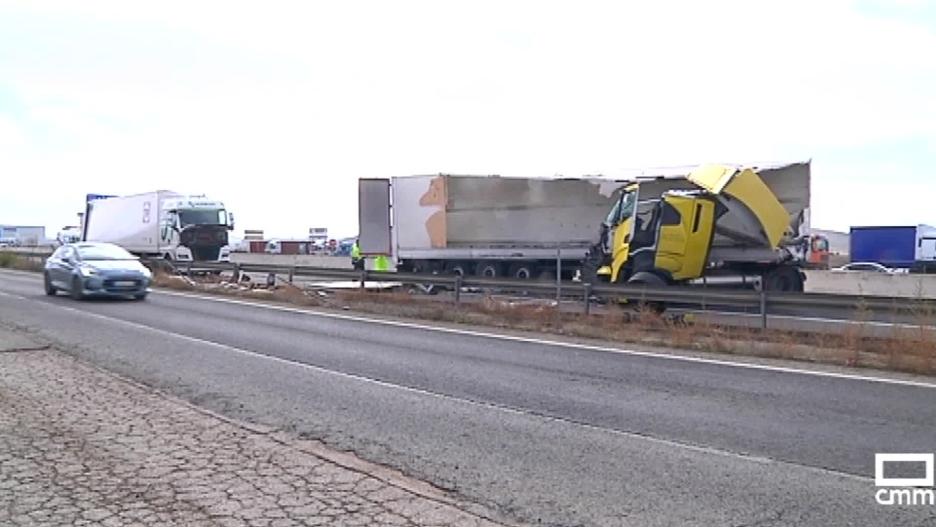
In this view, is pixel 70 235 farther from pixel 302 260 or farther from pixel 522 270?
pixel 522 270

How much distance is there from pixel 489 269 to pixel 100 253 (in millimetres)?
11625

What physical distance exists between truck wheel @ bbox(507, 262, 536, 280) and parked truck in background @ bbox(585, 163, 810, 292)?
18.3 ft

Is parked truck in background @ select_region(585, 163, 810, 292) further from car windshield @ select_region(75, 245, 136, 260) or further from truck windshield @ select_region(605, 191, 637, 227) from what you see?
car windshield @ select_region(75, 245, 136, 260)

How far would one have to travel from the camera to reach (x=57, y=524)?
5438 millimetres

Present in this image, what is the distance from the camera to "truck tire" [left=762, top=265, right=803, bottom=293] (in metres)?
21.5

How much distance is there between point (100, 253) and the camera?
25812 mm

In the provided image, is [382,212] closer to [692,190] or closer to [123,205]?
[692,190]

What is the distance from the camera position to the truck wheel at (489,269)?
91.6ft

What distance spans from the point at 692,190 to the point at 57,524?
16.8 m

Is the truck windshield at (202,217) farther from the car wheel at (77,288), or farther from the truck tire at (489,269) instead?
the truck tire at (489,269)

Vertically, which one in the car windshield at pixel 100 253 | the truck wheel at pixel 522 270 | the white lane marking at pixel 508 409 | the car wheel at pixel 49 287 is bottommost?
the white lane marking at pixel 508 409

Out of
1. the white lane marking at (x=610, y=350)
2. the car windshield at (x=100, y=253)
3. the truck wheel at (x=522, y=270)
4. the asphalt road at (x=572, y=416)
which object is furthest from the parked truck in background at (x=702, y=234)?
the car windshield at (x=100, y=253)

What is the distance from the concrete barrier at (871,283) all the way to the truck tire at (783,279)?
3407mm

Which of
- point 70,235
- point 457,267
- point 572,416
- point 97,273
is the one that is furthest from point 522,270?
point 70,235
